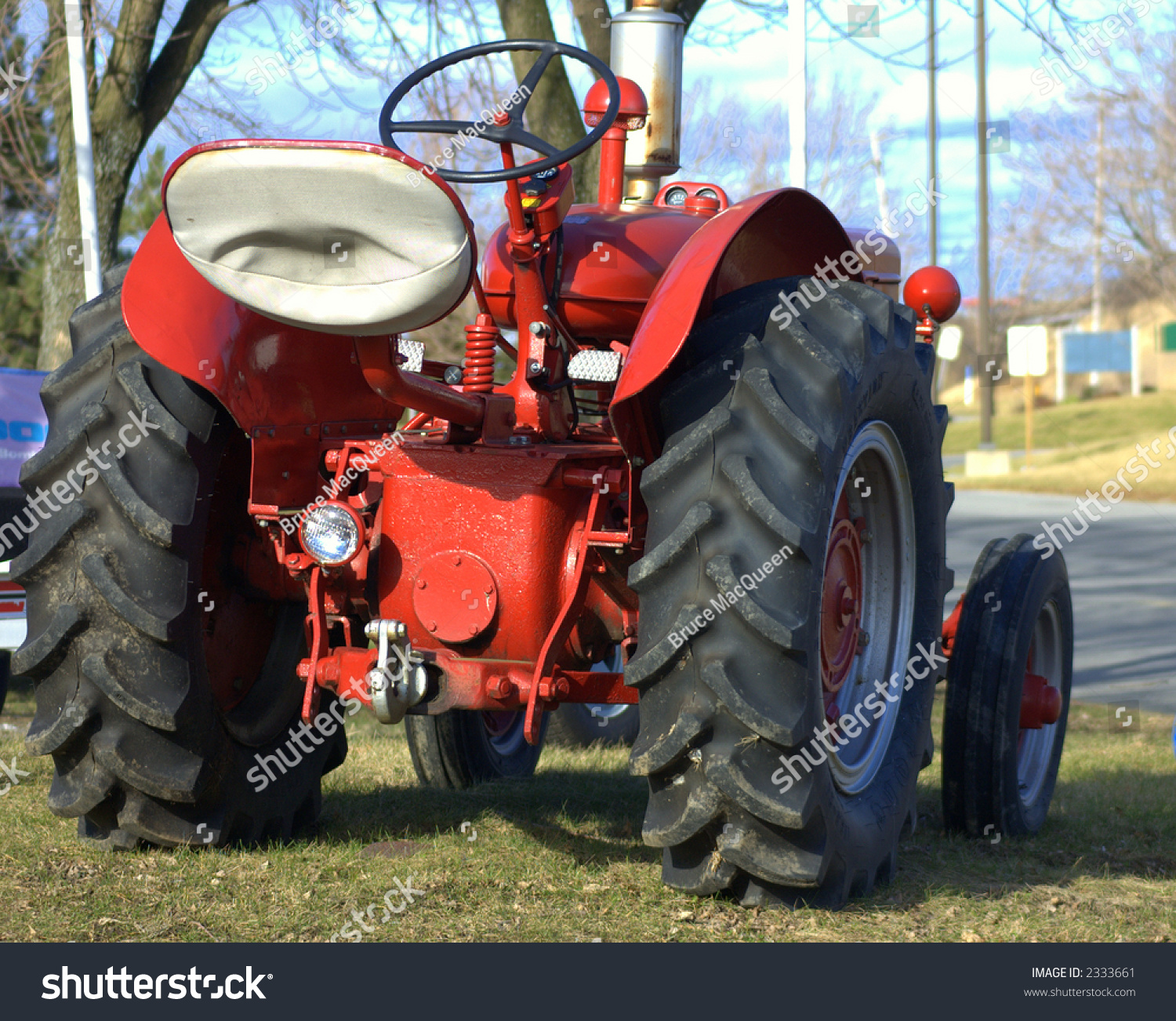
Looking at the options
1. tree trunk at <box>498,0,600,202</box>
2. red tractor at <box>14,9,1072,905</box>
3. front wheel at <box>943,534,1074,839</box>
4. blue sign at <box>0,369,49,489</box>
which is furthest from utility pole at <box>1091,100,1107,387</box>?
red tractor at <box>14,9,1072,905</box>

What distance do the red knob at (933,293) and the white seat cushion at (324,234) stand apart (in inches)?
95.7

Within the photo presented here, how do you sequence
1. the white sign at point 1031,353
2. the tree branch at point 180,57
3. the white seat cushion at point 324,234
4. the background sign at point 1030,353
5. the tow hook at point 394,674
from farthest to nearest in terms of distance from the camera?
1. the white sign at point 1031,353
2. the background sign at point 1030,353
3. the tree branch at point 180,57
4. the tow hook at point 394,674
5. the white seat cushion at point 324,234

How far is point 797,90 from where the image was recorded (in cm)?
696

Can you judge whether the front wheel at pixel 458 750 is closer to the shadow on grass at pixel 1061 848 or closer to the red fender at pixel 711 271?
the shadow on grass at pixel 1061 848

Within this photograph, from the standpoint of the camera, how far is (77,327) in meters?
3.60

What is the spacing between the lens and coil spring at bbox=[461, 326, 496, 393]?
3.55m

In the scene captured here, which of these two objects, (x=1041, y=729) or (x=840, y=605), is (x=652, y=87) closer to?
(x=840, y=605)

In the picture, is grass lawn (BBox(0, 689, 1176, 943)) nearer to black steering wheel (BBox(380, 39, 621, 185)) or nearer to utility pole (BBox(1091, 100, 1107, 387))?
black steering wheel (BBox(380, 39, 621, 185))

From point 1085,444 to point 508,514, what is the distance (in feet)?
82.8

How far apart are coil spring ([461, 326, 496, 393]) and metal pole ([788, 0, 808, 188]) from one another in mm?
3698

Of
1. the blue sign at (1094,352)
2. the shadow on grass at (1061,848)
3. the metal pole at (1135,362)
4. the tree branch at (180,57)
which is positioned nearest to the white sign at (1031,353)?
the blue sign at (1094,352)

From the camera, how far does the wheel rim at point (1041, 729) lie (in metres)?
4.49

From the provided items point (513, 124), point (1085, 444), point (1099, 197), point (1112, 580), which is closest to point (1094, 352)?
point (1099, 197)

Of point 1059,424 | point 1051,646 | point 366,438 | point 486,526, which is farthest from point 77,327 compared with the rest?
point 1059,424
